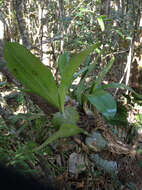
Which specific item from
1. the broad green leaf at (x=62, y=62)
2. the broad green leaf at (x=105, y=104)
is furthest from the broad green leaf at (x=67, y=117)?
the broad green leaf at (x=62, y=62)

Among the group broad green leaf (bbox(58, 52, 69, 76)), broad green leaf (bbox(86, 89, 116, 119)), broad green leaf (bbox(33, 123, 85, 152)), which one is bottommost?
broad green leaf (bbox(33, 123, 85, 152))

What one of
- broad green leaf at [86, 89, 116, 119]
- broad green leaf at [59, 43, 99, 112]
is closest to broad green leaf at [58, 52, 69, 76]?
broad green leaf at [59, 43, 99, 112]

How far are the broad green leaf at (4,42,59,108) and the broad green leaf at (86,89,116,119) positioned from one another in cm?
18

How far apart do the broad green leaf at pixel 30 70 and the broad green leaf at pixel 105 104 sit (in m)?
0.18

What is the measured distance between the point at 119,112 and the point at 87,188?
515 mm

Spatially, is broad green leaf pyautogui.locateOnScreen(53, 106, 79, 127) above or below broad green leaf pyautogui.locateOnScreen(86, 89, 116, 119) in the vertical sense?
below

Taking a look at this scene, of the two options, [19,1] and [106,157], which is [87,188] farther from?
[19,1]

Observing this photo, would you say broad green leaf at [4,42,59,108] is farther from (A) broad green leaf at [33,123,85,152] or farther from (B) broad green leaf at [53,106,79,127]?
(A) broad green leaf at [33,123,85,152]

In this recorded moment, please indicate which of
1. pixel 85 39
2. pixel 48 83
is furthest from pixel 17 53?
pixel 85 39

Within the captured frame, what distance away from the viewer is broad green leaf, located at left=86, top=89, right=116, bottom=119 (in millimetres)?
648

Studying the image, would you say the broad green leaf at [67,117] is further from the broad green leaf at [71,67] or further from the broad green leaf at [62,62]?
the broad green leaf at [62,62]

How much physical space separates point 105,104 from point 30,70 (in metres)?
0.32

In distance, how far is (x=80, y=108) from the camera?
91 centimetres

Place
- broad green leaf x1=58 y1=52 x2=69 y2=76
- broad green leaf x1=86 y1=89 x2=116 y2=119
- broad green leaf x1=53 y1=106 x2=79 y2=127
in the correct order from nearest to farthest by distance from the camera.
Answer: broad green leaf x1=86 y1=89 x2=116 y2=119, broad green leaf x1=53 y1=106 x2=79 y2=127, broad green leaf x1=58 y1=52 x2=69 y2=76
